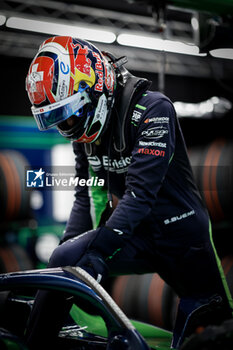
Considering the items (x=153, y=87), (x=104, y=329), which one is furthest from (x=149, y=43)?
(x=104, y=329)

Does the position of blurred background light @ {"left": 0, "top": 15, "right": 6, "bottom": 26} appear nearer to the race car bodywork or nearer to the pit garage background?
the pit garage background

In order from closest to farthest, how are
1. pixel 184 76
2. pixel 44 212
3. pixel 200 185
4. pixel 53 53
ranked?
pixel 53 53 → pixel 184 76 → pixel 200 185 → pixel 44 212

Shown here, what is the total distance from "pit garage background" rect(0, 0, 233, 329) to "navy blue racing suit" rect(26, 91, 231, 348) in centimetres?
31

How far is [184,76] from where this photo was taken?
2.30 m

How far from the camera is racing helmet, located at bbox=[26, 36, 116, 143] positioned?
1.62 meters

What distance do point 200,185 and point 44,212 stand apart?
1379 millimetres

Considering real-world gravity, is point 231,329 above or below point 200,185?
below

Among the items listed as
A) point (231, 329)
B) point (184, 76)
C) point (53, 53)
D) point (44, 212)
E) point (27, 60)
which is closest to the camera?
point (231, 329)

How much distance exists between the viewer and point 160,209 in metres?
1.78

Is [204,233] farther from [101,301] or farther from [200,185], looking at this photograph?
[200,185]

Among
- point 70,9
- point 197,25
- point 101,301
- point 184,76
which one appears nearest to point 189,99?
point 184,76

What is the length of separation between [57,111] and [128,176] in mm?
325

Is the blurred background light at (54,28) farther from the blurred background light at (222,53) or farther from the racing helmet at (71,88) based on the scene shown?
the blurred background light at (222,53)

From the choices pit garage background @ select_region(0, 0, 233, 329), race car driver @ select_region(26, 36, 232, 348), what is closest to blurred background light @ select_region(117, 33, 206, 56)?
pit garage background @ select_region(0, 0, 233, 329)
